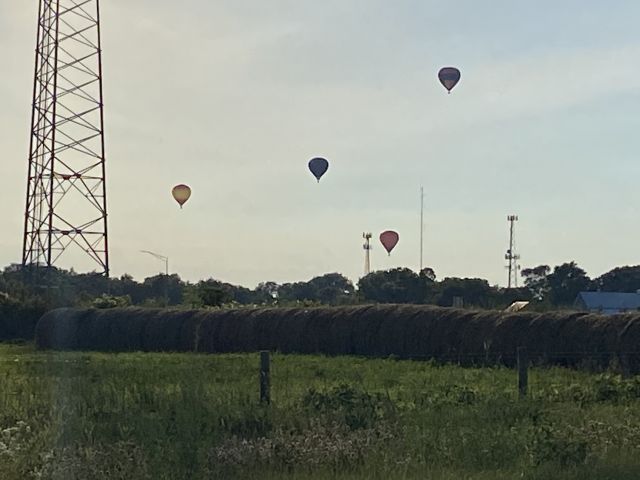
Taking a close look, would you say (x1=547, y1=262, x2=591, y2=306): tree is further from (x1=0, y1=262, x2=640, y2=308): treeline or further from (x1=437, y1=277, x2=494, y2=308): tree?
(x1=437, y1=277, x2=494, y2=308): tree

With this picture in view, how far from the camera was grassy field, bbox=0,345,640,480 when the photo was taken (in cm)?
929

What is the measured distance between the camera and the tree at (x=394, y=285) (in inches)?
2889

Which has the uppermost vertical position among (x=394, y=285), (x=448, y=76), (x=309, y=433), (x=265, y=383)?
(x=448, y=76)

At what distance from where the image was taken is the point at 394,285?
76.2 metres

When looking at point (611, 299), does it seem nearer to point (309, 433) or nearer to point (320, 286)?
point (320, 286)

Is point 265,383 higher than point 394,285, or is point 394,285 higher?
point 394,285

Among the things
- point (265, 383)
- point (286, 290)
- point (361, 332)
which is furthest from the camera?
point (286, 290)

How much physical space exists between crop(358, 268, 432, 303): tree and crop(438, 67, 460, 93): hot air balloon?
3081 centimetres

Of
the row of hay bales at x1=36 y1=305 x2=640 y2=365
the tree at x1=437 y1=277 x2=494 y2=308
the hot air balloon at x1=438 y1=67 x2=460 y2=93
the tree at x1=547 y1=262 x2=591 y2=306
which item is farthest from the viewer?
the tree at x1=547 y1=262 x2=591 y2=306

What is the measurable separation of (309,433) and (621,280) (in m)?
95.7

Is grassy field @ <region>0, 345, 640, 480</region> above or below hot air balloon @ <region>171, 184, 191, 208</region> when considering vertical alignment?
below

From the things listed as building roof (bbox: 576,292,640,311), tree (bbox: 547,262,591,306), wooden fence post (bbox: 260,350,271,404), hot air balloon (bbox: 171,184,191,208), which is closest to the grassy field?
wooden fence post (bbox: 260,350,271,404)

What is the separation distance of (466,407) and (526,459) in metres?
3.23

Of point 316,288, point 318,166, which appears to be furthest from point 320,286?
point 318,166
